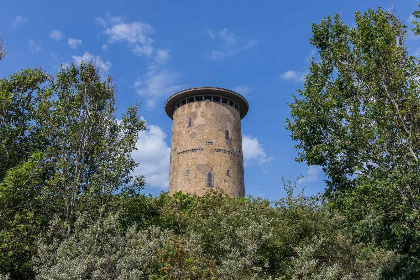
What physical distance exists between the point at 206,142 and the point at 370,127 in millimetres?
22930

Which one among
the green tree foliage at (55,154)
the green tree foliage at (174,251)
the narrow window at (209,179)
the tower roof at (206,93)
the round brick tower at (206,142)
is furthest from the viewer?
the tower roof at (206,93)

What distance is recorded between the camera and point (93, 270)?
38.0ft

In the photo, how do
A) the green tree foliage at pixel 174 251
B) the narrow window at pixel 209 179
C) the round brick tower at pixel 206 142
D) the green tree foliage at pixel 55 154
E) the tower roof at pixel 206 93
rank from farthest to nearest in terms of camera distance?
the tower roof at pixel 206 93 < the round brick tower at pixel 206 142 < the narrow window at pixel 209 179 < the green tree foliage at pixel 55 154 < the green tree foliage at pixel 174 251

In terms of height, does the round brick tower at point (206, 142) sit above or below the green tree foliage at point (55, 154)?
above

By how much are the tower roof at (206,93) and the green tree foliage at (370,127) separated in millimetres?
20220

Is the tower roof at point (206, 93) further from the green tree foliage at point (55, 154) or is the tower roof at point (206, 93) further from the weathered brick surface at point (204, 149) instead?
the green tree foliage at point (55, 154)

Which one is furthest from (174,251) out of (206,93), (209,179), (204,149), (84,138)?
(206,93)

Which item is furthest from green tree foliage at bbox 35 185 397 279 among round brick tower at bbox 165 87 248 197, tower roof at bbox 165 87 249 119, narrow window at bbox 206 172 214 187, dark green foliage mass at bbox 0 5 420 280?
tower roof at bbox 165 87 249 119

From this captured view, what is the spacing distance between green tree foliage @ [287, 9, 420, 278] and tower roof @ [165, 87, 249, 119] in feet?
66.3

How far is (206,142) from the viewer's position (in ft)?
116

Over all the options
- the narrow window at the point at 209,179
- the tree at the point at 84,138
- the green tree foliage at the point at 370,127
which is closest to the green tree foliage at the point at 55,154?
the tree at the point at 84,138

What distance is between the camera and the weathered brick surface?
34.4 meters

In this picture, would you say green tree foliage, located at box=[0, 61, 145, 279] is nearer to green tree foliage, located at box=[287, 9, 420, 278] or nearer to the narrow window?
green tree foliage, located at box=[287, 9, 420, 278]

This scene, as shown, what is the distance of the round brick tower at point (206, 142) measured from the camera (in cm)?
3434
